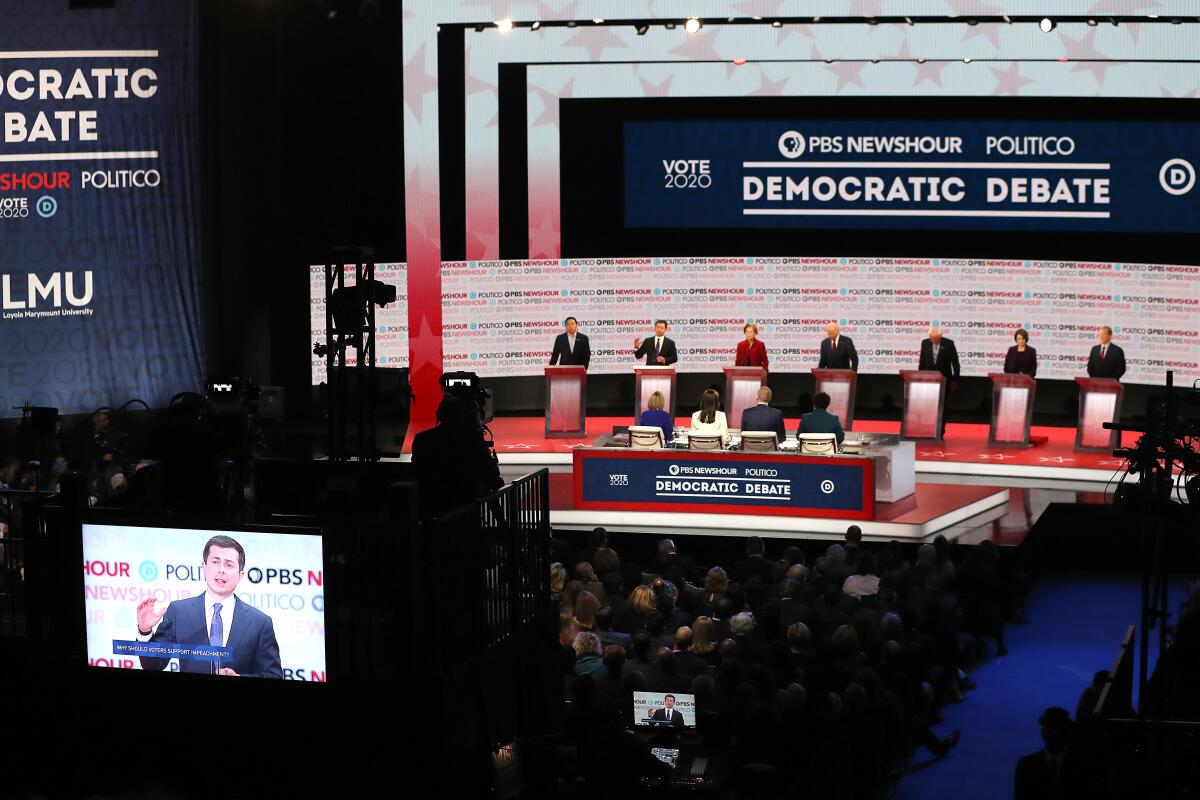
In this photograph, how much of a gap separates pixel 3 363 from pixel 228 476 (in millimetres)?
7440

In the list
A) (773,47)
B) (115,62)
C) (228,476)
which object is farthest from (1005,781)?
(115,62)

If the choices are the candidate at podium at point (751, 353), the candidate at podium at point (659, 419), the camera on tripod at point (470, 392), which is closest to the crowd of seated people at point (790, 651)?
the camera on tripod at point (470, 392)

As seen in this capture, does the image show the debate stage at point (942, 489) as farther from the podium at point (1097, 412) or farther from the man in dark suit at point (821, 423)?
the man in dark suit at point (821, 423)

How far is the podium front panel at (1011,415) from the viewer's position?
1669 centimetres

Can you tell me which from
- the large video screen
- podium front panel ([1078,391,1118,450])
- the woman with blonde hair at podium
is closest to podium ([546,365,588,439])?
the woman with blonde hair at podium

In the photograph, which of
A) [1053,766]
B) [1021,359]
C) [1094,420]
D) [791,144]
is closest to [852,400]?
[1021,359]

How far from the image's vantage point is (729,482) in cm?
1408

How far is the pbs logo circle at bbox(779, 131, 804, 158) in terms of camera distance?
18.0m

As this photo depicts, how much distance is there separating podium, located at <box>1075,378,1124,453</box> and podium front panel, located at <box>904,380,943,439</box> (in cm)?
149

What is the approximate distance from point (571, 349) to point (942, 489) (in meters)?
4.50

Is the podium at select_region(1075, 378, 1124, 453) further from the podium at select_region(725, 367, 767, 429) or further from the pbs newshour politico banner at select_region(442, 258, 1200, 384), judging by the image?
the podium at select_region(725, 367, 767, 429)

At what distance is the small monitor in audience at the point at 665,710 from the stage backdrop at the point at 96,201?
9575mm

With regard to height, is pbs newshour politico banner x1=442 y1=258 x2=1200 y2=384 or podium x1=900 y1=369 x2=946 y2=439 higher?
pbs newshour politico banner x1=442 y1=258 x2=1200 y2=384

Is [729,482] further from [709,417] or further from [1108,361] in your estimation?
[1108,361]
